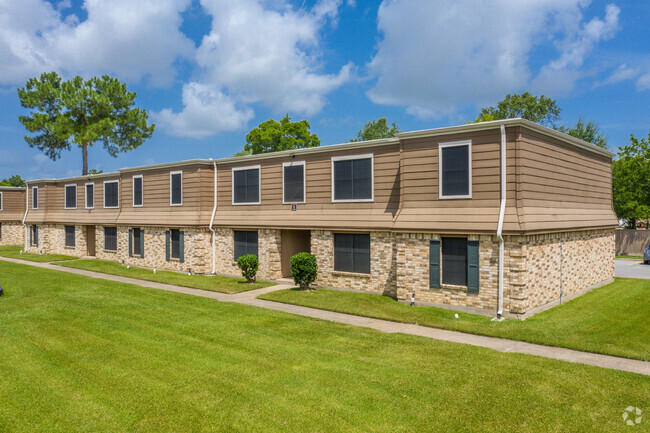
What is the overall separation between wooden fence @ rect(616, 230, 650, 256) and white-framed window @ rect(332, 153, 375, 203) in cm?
3066

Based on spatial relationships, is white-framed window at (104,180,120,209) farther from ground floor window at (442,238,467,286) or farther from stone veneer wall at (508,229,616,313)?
stone veneer wall at (508,229,616,313)

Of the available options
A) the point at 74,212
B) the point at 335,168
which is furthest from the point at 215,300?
the point at 74,212

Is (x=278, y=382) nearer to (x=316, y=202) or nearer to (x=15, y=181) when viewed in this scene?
(x=316, y=202)

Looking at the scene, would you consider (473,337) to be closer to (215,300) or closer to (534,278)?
(534,278)

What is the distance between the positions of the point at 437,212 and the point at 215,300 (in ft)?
28.9

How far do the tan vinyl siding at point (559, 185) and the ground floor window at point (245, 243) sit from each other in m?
12.8

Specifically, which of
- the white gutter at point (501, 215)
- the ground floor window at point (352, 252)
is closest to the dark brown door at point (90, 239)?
the ground floor window at point (352, 252)

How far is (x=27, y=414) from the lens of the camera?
275 inches

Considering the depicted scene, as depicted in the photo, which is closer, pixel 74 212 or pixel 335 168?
pixel 335 168

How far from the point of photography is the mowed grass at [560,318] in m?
11.0

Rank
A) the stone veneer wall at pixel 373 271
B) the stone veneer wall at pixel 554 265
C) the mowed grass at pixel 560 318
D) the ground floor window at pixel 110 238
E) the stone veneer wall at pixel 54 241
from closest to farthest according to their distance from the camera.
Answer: the mowed grass at pixel 560 318 < the stone veneer wall at pixel 554 265 < the stone veneer wall at pixel 373 271 < the ground floor window at pixel 110 238 < the stone veneer wall at pixel 54 241

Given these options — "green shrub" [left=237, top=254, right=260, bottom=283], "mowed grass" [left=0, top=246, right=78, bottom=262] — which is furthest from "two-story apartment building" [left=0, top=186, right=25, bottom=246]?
"green shrub" [left=237, top=254, right=260, bottom=283]

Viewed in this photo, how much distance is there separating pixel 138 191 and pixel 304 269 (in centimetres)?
1457

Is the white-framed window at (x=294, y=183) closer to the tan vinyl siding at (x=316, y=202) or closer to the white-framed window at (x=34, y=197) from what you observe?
the tan vinyl siding at (x=316, y=202)
